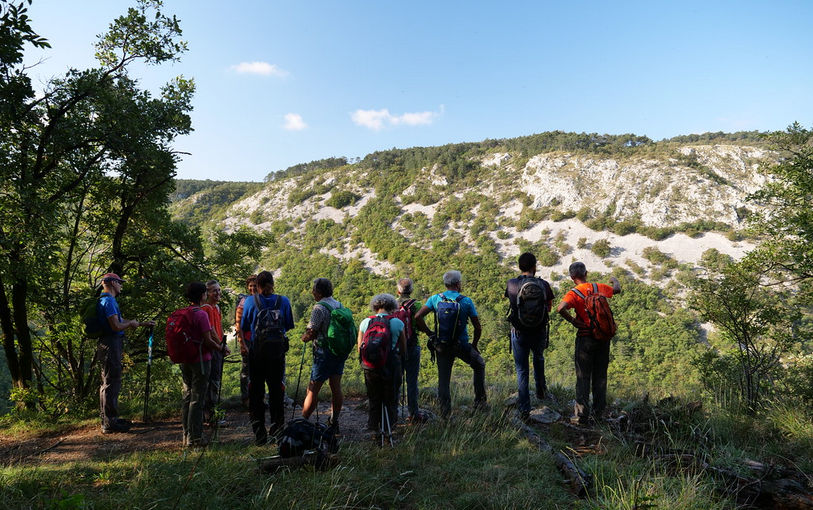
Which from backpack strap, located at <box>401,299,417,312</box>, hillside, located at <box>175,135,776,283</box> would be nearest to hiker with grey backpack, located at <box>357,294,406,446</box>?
backpack strap, located at <box>401,299,417,312</box>

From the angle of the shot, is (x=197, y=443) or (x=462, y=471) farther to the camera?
(x=197, y=443)

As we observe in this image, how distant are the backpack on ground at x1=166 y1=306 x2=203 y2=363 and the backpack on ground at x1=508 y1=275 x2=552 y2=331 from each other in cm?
342

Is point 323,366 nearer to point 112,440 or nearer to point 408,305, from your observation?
point 408,305

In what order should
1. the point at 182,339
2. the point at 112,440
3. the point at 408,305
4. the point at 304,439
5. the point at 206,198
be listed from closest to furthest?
the point at 304,439, the point at 182,339, the point at 112,440, the point at 408,305, the point at 206,198

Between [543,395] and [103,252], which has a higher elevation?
[103,252]

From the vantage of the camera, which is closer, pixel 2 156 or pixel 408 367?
pixel 2 156

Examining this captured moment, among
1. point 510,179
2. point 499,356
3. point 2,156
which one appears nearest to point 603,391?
point 2,156

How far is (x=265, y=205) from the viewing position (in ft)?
233

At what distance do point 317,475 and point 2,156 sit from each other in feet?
16.6

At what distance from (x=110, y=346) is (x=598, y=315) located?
5.59 metres

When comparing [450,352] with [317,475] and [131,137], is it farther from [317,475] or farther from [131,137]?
[131,137]

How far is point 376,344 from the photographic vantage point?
3.83 meters

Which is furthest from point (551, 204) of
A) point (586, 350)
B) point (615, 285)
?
point (586, 350)

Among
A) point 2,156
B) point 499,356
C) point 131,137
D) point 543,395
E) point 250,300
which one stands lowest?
point 499,356
